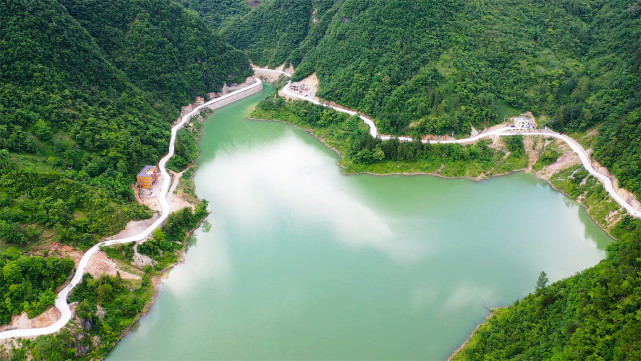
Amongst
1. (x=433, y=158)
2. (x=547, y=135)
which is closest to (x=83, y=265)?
(x=433, y=158)

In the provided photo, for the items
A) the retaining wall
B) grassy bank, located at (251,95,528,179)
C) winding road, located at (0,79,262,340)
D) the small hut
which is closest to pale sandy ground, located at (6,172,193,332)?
winding road, located at (0,79,262,340)

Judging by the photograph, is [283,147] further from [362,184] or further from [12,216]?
[12,216]

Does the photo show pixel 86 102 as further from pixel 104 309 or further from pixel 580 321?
pixel 580 321

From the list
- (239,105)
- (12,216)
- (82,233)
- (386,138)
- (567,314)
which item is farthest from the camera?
(239,105)

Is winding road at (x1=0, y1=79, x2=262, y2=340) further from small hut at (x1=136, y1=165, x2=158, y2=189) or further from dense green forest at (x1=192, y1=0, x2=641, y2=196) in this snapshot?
dense green forest at (x1=192, y1=0, x2=641, y2=196)

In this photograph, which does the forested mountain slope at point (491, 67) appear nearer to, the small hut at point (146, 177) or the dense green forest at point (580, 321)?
the dense green forest at point (580, 321)

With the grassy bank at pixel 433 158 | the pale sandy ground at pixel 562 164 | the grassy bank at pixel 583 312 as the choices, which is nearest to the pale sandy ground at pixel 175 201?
the grassy bank at pixel 433 158

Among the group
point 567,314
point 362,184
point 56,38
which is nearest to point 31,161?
point 56,38
